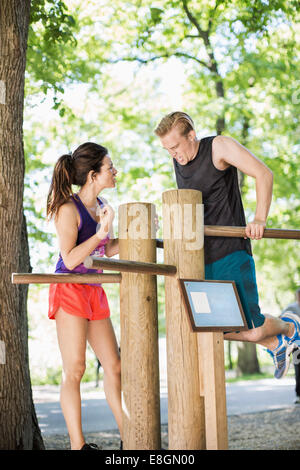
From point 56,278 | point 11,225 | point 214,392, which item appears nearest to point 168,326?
point 214,392

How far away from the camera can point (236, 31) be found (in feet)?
32.1

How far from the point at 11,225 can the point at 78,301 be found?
3.25 ft

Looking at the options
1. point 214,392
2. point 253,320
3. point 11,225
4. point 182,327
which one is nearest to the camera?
point 214,392

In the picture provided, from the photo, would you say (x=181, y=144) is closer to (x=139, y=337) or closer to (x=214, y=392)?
(x=139, y=337)

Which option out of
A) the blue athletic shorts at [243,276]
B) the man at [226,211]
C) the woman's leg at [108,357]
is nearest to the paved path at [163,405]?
the woman's leg at [108,357]

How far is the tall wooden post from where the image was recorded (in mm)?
3051

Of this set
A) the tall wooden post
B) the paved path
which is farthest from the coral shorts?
the paved path

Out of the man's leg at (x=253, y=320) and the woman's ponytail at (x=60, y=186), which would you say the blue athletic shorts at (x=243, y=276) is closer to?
the man's leg at (x=253, y=320)

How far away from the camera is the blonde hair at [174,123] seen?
348cm

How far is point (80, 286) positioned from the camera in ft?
10.7

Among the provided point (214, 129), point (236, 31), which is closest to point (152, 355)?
point (236, 31)

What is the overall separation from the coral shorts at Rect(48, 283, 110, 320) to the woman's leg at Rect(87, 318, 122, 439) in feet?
0.25

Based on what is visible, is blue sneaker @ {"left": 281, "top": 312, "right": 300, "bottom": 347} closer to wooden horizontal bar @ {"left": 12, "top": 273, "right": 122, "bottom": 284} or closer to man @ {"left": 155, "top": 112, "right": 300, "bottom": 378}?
man @ {"left": 155, "top": 112, "right": 300, "bottom": 378}

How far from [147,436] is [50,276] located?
1.06m
